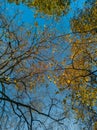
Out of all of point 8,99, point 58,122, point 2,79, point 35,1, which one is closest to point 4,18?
point 35,1

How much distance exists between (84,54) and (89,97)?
11.8 ft

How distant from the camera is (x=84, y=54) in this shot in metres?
26.6

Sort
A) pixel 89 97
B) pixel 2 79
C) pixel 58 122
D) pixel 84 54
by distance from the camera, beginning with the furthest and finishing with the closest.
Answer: pixel 84 54 → pixel 89 97 → pixel 2 79 → pixel 58 122

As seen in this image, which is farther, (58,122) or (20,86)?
(20,86)

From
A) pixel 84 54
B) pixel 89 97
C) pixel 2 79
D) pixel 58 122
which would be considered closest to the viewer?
pixel 58 122

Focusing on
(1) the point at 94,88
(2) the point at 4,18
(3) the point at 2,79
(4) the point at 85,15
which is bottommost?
(3) the point at 2,79

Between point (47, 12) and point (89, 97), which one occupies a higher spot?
point (47, 12)

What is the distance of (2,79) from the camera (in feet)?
74.2

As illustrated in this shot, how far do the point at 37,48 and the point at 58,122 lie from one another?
5065 mm

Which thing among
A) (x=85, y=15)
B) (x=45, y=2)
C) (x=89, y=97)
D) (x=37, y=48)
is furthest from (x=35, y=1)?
(x=89, y=97)

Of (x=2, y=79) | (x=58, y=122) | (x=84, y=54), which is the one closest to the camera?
(x=58, y=122)

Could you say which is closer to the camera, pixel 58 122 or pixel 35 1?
pixel 58 122

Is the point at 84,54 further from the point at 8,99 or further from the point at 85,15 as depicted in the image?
Result: the point at 8,99

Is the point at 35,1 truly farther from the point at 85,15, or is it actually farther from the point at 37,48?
the point at 85,15
